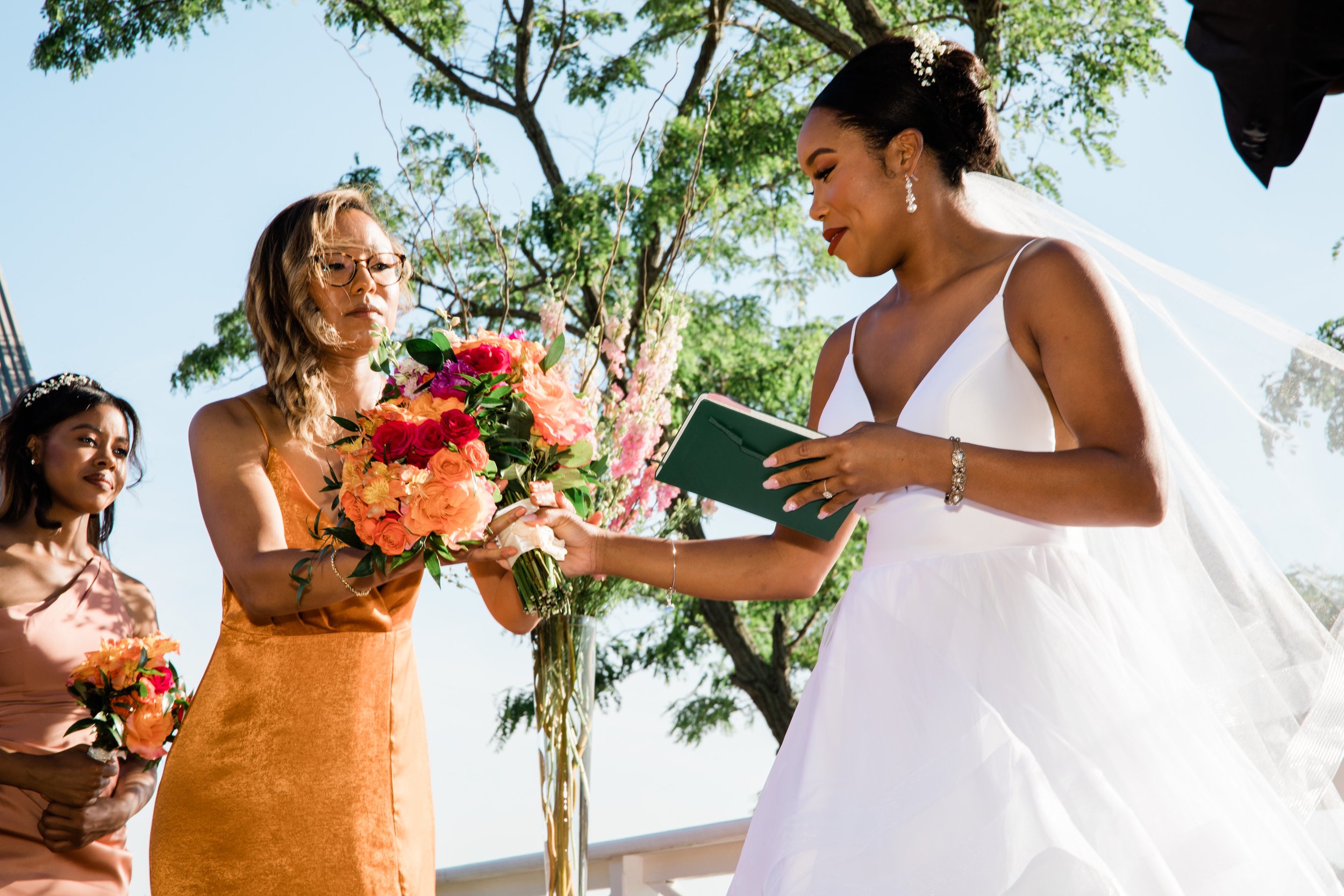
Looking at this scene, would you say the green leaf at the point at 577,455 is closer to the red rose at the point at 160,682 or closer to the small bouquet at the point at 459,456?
the small bouquet at the point at 459,456

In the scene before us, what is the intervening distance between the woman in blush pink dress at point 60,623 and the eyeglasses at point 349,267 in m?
1.59

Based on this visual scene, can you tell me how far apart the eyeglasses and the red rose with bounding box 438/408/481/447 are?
60 centimetres

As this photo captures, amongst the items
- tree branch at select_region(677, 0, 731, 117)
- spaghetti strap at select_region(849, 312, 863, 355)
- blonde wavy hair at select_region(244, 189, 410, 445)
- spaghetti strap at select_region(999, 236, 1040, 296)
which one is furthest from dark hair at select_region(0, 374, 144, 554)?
tree branch at select_region(677, 0, 731, 117)

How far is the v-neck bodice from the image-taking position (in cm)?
198

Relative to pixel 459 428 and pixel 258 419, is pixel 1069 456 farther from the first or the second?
pixel 258 419

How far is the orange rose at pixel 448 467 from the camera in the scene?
2.08m

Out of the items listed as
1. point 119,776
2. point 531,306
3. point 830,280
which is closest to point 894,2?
point 830,280

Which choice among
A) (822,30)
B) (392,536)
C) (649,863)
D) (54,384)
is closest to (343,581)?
(392,536)

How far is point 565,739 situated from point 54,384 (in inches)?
92.8

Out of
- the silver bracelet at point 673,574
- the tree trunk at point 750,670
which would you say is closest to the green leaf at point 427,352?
the silver bracelet at point 673,574

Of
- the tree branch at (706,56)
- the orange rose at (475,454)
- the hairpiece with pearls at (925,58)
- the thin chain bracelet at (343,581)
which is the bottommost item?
the thin chain bracelet at (343,581)

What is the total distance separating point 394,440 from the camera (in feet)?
7.04

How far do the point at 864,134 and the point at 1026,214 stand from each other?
1.54ft

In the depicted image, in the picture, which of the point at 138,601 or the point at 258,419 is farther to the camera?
the point at 138,601
